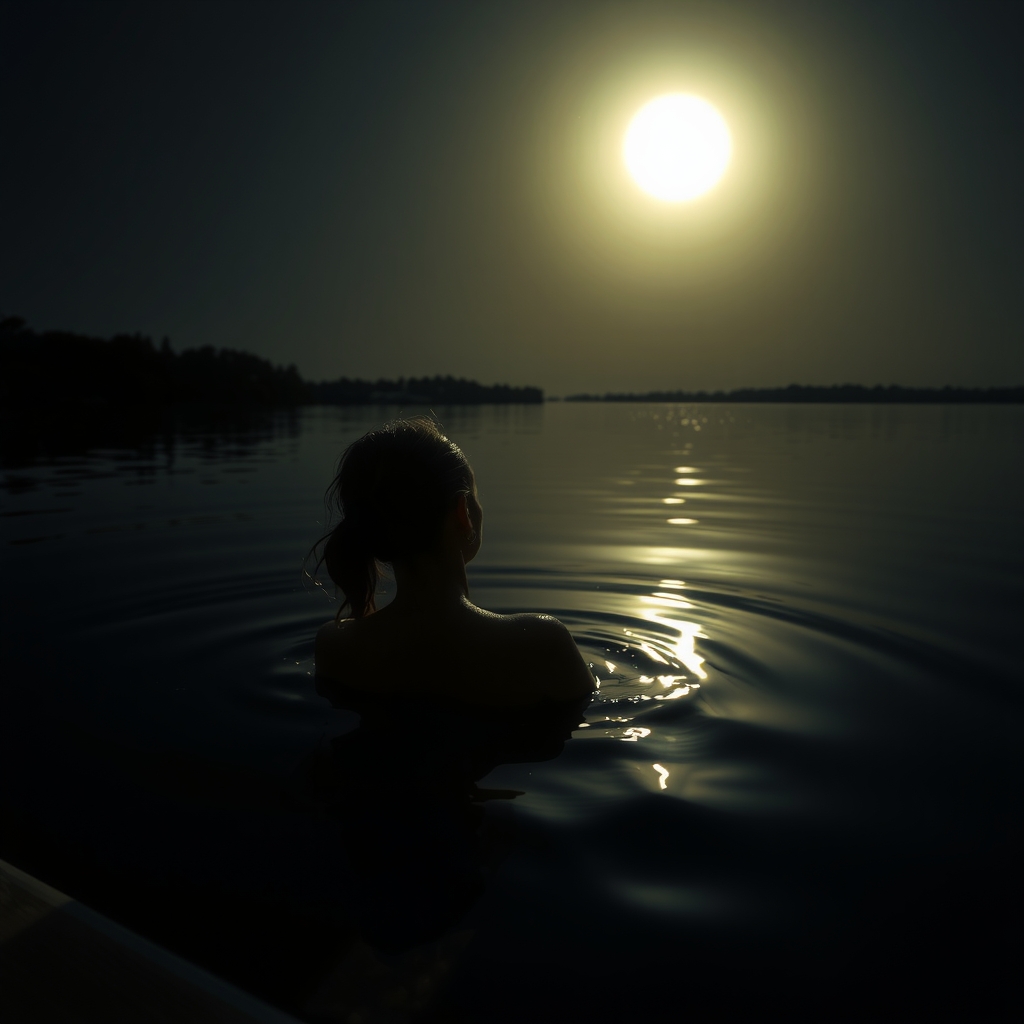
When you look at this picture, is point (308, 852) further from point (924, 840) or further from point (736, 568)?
point (736, 568)

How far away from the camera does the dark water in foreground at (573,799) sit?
184 centimetres

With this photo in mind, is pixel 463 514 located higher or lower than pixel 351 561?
higher

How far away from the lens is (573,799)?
268cm

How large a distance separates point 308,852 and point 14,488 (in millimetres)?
12406

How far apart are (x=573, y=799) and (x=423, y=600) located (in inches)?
39.6

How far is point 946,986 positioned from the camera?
1.79 meters

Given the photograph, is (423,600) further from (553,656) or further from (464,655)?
(553,656)

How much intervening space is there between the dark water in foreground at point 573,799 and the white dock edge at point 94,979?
276mm

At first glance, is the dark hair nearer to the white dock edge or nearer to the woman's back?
the woman's back

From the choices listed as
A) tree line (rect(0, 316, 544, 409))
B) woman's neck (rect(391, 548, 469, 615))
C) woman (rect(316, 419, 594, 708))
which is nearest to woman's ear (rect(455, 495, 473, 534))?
woman (rect(316, 419, 594, 708))

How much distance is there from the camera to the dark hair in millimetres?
2930

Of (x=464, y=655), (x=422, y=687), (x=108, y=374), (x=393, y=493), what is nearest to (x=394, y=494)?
Result: (x=393, y=493)

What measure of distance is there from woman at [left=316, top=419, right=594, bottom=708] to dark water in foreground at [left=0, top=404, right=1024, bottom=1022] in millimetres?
194

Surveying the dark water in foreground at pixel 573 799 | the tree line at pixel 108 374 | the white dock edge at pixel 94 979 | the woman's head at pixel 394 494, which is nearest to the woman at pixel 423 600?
the woman's head at pixel 394 494
